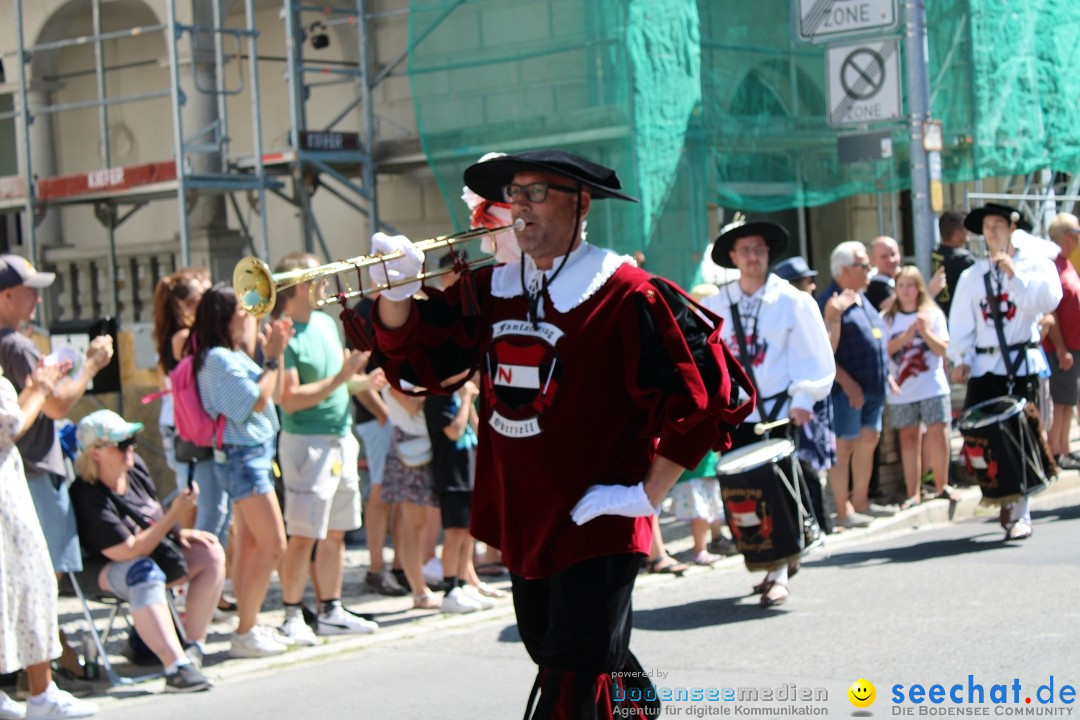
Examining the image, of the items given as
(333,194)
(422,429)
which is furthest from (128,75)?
(422,429)

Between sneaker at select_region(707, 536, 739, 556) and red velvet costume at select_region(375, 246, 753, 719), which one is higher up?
red velvet costume at select_region(375, 246, 753, 719)

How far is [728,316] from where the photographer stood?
8.24m

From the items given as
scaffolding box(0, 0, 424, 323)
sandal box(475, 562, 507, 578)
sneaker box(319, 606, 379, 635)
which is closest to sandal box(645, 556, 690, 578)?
sandal box(475, 562, 507, 578)

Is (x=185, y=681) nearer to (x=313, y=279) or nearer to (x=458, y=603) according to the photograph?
(x=458, y=603)

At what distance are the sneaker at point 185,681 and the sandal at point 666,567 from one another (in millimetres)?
3110

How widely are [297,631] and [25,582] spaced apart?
64.6 inches

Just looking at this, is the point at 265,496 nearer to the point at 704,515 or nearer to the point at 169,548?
the point at 169,548

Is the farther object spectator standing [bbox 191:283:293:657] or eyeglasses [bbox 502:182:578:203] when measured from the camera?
spectator standing [bbox 191:283:293:657]

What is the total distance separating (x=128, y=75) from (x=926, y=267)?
28.8 feet

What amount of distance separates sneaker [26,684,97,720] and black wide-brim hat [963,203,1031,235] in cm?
591

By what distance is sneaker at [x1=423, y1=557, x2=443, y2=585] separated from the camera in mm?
9219

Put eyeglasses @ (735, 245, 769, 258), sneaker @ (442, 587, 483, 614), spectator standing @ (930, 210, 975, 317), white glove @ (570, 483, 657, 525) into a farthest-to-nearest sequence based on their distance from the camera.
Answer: spectator standing @ (930, 210, 975, 317)
sneaker @ (442, 587, 483, 614)
eyeglasses @ (735, 245, 769, 258)
white glove @ (570, 483, 657, 525)

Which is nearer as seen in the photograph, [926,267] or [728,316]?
[728,316]

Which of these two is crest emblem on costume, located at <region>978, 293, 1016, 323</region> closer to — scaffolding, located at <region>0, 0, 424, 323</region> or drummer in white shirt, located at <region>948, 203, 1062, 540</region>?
drummer in white shirt, located at <region>948, 203, 1062, 540</region>
